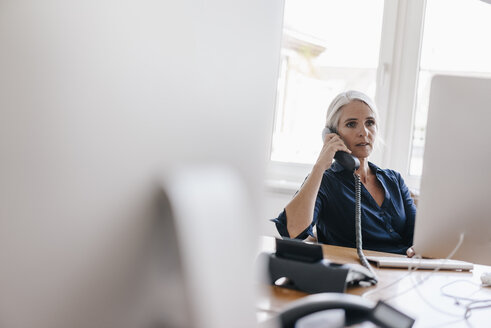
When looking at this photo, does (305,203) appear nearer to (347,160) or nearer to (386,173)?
(347,160)

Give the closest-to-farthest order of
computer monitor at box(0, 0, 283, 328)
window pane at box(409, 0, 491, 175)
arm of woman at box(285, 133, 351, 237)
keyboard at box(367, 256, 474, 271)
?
1. computer monitor at box(0, 0, 283, 328)
2. keyboard at box(367, 256, 474, 271)
3. arm of woman at box(285, 133, 351, 237)
4. window pane at box(409, 0, 491, 175)

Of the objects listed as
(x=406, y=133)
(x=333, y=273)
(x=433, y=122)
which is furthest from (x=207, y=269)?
(x=406, y=133)

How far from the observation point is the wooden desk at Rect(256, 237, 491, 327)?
103 cm

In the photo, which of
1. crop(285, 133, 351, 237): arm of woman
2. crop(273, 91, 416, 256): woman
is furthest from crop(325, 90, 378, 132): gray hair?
crop(285, 133, 351, 237): arm of woman

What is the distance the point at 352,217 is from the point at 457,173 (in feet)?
2.76

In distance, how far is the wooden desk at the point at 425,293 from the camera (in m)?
1.03

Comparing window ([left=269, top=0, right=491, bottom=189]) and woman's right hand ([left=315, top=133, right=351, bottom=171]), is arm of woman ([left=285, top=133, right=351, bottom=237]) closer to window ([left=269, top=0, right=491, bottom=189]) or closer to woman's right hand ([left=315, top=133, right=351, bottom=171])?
woman's right hand ([left=315, top=133, right=351, bottom=171])

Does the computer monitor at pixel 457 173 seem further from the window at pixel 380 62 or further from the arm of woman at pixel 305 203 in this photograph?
the window at pixel 380 62

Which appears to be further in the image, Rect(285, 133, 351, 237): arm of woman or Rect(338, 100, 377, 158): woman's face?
Rect(338, 100, 377, 158): woman's face

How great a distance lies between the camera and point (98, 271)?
32cm

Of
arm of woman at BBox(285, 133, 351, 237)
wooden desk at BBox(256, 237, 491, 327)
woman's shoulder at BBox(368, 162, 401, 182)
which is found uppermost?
woman's shoulder at BBox(368, 162, 401, 182)

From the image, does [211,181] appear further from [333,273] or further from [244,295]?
[333,273]

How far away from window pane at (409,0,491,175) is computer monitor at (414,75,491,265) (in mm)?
1748

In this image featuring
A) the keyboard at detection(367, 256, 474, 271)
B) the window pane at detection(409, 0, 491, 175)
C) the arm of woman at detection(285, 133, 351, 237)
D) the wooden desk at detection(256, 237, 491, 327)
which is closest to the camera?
the wooden desk at detection(256, 237, 491, 327)
